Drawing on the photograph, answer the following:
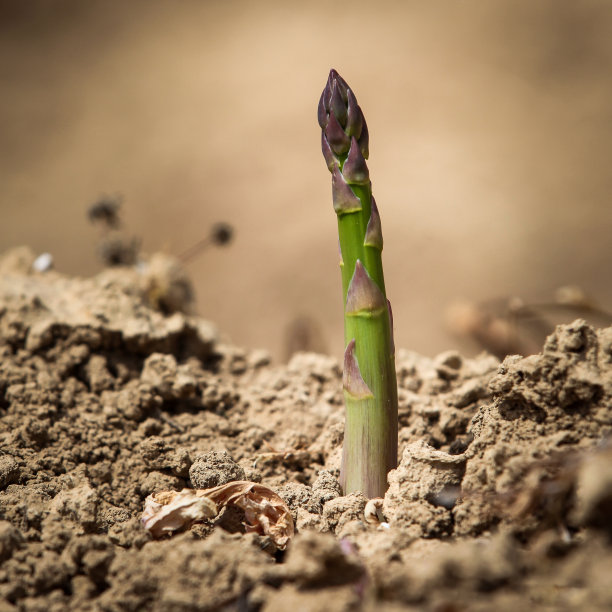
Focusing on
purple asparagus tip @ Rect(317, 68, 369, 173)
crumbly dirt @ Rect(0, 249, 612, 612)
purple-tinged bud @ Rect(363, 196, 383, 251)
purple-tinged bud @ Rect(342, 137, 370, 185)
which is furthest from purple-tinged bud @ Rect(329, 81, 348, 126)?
crumbly dirt @ Rect(0, 249, 612, 612)

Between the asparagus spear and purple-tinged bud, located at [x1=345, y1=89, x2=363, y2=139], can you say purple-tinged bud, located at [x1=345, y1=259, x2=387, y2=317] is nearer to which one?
the asparagus spear

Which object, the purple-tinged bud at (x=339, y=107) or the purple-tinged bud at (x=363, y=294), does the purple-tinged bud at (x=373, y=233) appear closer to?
the purple-tinged bud at (x=363, y=294)

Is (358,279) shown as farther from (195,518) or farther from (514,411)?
(195,518)

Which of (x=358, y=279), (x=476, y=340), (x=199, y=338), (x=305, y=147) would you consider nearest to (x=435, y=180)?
(x=305, y=147)

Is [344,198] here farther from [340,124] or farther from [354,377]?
[354,377]

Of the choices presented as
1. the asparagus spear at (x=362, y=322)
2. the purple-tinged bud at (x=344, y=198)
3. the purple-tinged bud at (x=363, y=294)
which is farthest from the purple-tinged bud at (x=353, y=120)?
the purple-tinged bud at (x=363, y=294)

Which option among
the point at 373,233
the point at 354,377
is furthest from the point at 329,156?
the point at 354,377

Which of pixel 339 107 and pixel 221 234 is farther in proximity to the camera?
pixel 221 234
